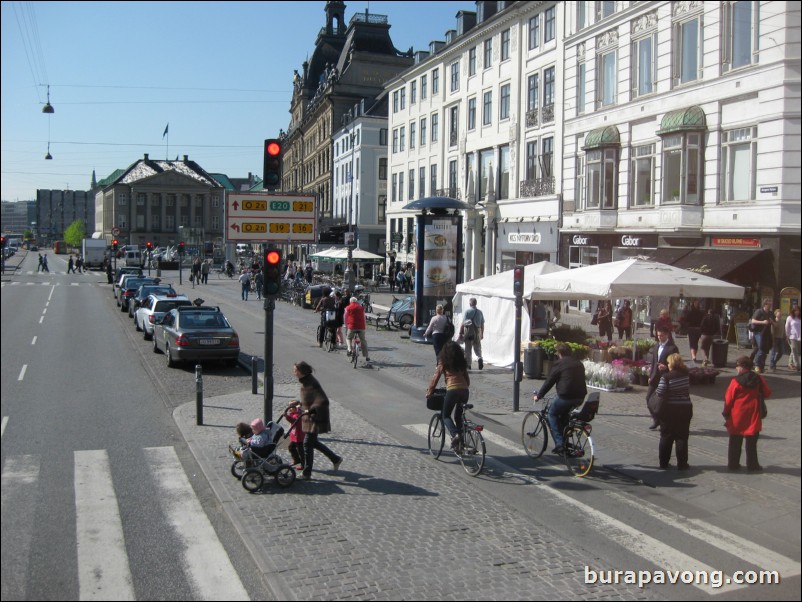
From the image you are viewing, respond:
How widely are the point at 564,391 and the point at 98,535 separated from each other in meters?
6.04

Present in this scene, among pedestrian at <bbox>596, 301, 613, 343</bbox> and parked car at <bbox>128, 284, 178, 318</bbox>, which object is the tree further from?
pedestrian at <bbox>596, 301, 613, 343</bbox>

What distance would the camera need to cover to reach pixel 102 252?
65.1 meters

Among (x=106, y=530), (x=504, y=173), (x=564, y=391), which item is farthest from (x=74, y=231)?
(x=106, y=530)

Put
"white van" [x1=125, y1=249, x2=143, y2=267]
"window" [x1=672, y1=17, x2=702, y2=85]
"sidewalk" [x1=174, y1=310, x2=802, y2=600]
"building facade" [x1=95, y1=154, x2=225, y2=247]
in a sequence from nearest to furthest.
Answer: "sidewalk" [x1=174, y1=310, x2=802, y2=600] < "window" [x1=672, y1=17, x2=702, y2=85] < "white van" [x1=125, y1=249, x2=143, y2=267] < "building facade" [x1=95, y1=154, x2=225, y2=247]

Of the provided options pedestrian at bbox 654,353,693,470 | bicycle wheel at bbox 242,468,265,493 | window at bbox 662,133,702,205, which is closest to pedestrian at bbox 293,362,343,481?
bicycle wheel at bbox 242,468,265,493

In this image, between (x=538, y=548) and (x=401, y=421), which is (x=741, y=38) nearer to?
(x=538, y=548)

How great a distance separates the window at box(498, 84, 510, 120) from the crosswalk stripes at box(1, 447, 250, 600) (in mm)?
30555

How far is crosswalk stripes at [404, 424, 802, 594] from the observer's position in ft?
22.5

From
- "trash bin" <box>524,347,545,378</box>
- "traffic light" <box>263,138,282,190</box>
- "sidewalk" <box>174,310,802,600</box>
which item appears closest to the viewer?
"sidewalk" <box>174,310,802,600</box>

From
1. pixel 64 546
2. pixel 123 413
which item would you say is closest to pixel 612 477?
pixel 64 546

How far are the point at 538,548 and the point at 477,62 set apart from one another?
3714 cm

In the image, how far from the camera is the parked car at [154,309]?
80.3 ft

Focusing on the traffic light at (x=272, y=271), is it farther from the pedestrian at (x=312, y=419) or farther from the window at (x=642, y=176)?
the window at (x=642, y=176)

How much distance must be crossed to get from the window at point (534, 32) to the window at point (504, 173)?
232 inches
